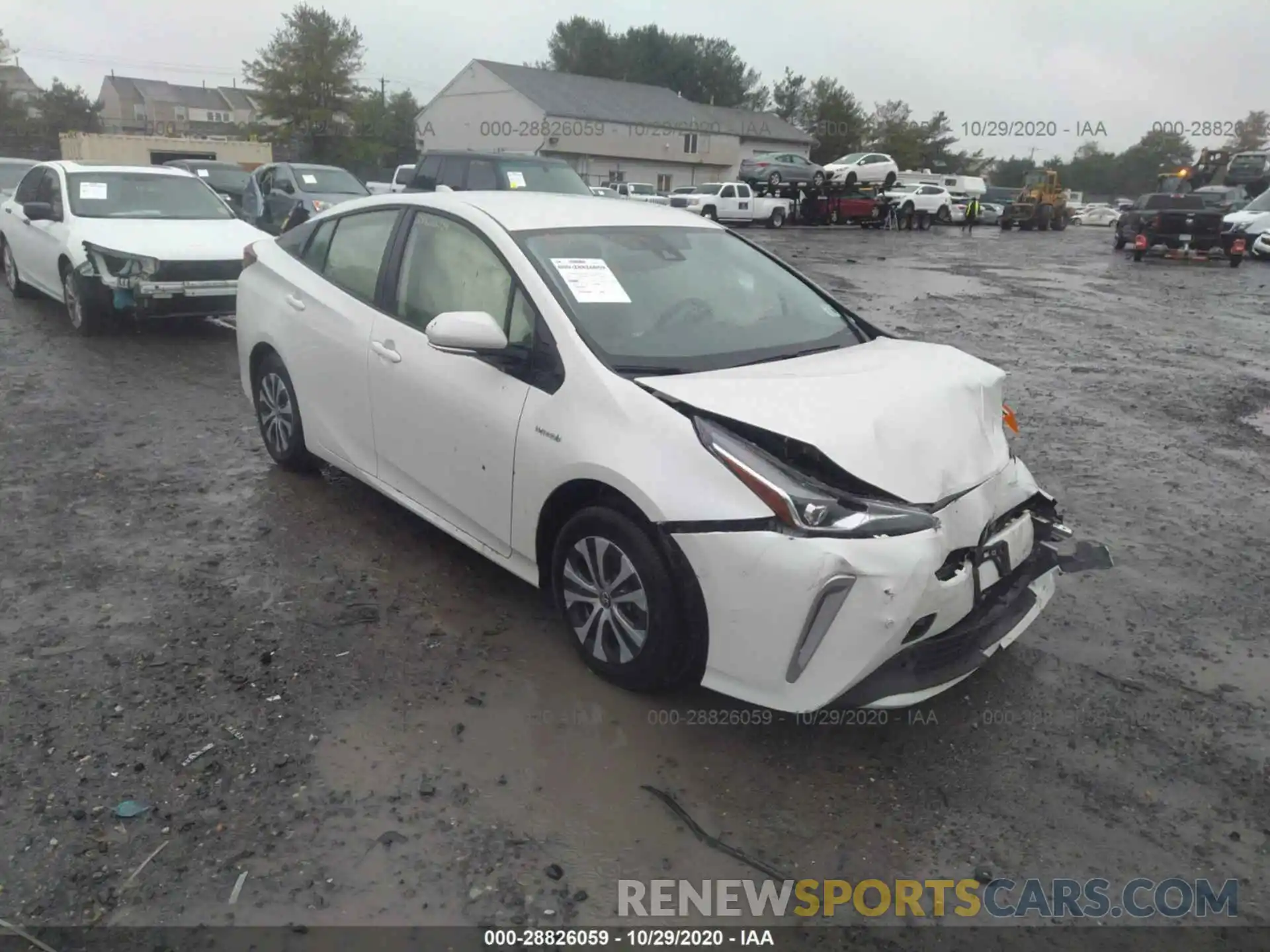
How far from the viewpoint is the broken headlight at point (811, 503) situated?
277 centimetres

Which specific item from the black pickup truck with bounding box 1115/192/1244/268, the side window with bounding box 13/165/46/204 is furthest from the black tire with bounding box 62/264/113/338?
the black pickup truck with bounding box 1115/192/1244/268

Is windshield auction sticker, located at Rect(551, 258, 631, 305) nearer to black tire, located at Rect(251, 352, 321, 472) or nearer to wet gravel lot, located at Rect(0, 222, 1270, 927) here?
wet gravel lot, located at Rect(0, 222, 1270, 927)

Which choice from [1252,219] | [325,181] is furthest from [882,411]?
[1252,219]

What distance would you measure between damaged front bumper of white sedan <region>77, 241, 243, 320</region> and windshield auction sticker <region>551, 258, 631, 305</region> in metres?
5.64

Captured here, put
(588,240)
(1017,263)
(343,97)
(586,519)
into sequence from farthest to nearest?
(343,97), (1017,263), (588,240), (586,519)

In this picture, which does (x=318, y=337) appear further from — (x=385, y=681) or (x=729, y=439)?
(x=729, y=439)

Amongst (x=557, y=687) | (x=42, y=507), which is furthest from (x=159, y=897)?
(x=42, y=507)

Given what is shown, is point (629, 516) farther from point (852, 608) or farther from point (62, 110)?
point (62, 110)

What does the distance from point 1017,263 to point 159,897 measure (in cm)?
2353

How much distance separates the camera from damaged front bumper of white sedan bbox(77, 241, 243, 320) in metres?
8.26

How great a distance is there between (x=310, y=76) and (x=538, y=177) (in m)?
44.6

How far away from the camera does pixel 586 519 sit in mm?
3227

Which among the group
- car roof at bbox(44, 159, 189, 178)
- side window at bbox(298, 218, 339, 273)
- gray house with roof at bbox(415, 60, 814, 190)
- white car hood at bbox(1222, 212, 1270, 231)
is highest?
gray house with roof at bbox(415, 60, 814, 190)

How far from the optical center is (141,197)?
9414mm
